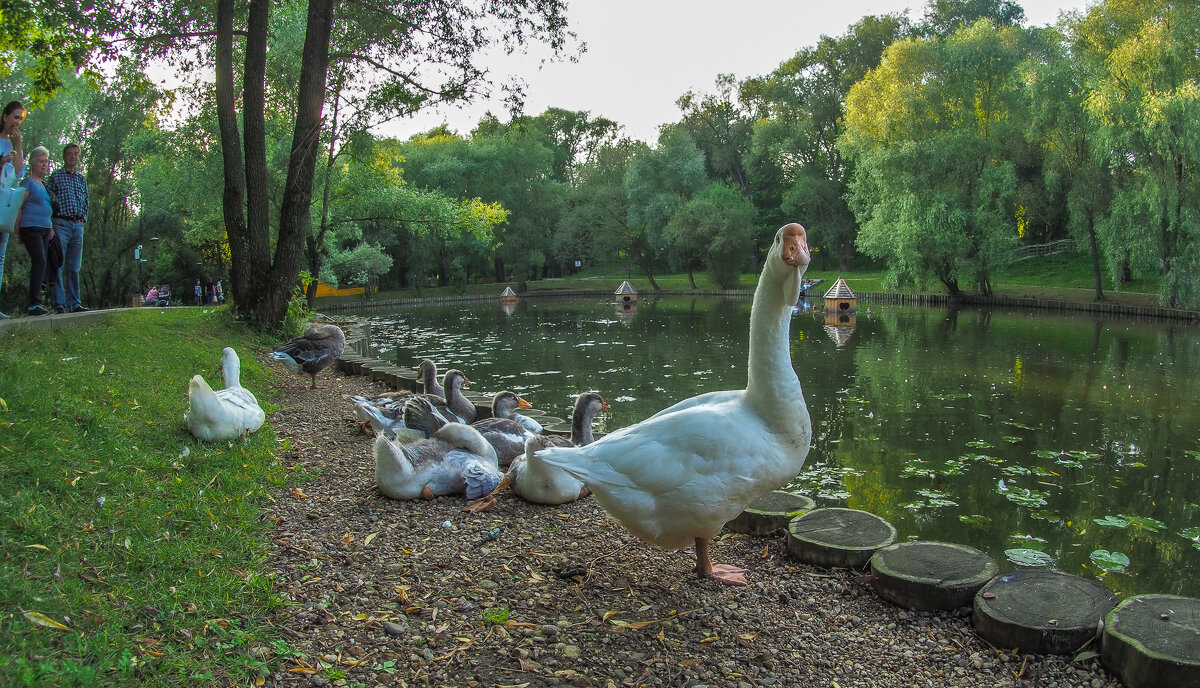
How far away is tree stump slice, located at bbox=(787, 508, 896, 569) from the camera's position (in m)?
4.06

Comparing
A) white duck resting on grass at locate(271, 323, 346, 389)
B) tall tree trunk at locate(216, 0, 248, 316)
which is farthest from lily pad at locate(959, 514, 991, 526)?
tall tree trunk at locate(216, 0, 248, 316)

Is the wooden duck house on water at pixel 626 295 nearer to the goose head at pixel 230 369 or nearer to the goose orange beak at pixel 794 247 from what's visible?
the goose head at pixel 230 369

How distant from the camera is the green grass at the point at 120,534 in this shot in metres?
2.65

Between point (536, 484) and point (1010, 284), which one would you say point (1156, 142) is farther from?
point (536, 484)

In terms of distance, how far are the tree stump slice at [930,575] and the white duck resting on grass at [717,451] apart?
2.47ft

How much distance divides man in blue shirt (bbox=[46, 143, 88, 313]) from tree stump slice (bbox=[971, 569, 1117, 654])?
9680mm

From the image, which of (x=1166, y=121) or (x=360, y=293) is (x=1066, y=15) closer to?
(x=1166, y=121)

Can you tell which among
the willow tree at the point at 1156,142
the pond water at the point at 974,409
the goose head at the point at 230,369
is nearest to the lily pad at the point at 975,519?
the pond water at the point at 974,409

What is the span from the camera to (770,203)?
5853cm

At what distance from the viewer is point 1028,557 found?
5.69 meters

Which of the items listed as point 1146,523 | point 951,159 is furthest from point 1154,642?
point 951,159

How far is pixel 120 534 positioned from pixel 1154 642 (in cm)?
483

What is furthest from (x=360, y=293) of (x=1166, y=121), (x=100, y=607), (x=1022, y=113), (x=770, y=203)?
(x=100, y=607)

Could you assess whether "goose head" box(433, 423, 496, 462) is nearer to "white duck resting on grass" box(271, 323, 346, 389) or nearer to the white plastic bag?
"white duck resting on grass" box(271, 323, 346, 389)
